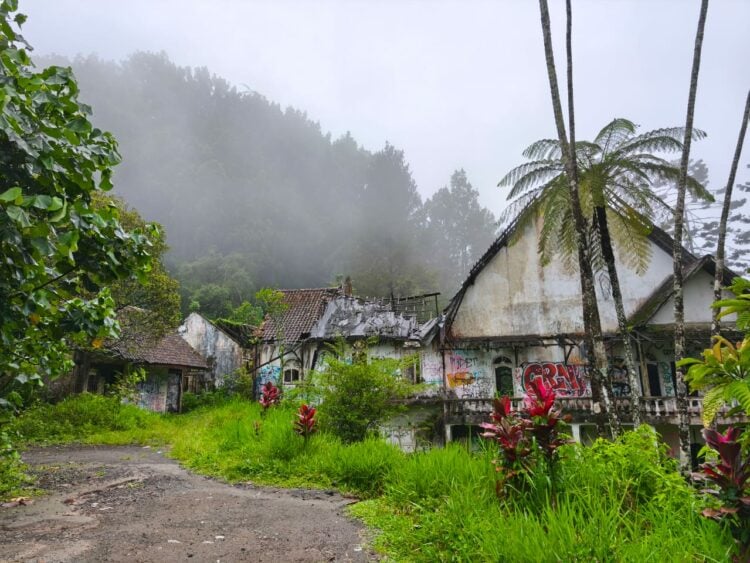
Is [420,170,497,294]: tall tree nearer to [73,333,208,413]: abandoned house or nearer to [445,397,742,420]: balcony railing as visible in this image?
[73,333,208,413]: abandoned house

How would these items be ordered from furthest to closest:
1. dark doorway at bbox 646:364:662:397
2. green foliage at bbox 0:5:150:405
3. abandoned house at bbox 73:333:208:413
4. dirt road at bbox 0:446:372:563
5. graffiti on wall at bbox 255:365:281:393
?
graffiti on wall at bbox 255:365:281:393 → abandoned house at bbox 73:333:208:413 → dark doorway at bbox 646:364:662:397 → dirt road at bbox 0:446:372:563 → green foliage at bbox 0:5:150:405

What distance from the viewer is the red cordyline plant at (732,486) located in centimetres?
290

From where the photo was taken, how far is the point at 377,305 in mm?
23766

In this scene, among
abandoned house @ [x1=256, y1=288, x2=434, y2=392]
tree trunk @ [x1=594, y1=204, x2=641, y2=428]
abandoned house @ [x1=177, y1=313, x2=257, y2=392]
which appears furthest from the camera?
abandoned house @ [x1=177, y1=313, x2=257, y2=392]

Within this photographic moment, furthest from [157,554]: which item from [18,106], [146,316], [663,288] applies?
[663,288]

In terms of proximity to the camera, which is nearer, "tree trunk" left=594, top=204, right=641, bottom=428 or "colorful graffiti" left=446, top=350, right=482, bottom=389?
"tree trunk" left=594, top=204, right=641, bottom=428

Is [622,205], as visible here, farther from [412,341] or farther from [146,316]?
[146,316]

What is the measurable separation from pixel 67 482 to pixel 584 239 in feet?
37.6

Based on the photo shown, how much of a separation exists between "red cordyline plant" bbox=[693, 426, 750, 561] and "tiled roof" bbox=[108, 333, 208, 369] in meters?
22.0

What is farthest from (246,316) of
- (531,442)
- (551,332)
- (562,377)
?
(531,442)

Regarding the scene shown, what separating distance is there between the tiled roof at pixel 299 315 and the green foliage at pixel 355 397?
14131 millimetres

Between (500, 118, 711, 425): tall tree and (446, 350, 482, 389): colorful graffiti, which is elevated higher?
(500, 118, 711, 425): tall tree

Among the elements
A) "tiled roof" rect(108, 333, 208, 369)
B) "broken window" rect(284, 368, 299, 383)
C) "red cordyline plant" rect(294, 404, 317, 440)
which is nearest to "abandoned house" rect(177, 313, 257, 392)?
"tiled roof" rect(108, 333, 208, 369)

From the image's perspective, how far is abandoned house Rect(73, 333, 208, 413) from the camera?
20.1 m
